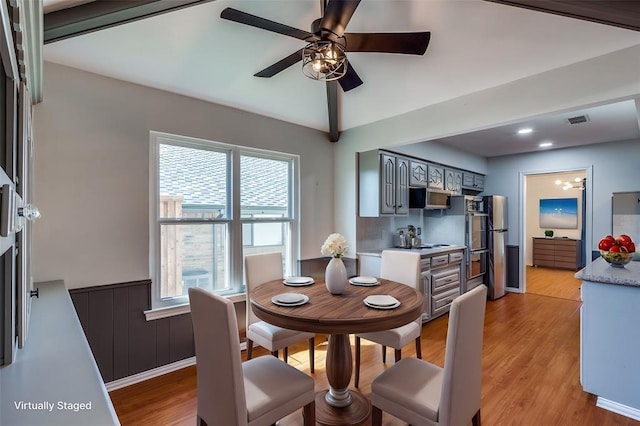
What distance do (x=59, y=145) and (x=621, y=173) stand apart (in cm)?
688

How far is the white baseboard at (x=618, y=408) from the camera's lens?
2088 mm

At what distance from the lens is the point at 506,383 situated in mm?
2525

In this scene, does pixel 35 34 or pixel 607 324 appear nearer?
pixel 35 34

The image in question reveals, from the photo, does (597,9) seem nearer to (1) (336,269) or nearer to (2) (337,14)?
(2) (337,14)

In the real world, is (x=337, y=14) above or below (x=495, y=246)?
above

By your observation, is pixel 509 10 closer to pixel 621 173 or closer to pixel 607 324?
pixel 607 324

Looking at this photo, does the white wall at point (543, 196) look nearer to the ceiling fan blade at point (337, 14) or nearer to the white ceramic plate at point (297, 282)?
the white ceramic plate at point (297, 282)

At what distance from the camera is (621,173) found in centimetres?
455

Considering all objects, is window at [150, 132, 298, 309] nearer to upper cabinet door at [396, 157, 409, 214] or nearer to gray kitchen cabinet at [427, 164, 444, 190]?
upper cabinet door at [396, 157, 409, 214]

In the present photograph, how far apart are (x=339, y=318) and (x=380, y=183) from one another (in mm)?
2415

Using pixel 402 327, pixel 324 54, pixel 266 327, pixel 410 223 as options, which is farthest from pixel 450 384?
pixel 410 223

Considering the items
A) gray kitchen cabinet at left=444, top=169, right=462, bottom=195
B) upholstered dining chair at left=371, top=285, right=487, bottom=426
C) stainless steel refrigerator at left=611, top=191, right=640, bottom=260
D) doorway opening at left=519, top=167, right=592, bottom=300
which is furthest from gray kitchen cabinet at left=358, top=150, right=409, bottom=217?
doorway opening at left=519, top=167, right=592, bottom=300

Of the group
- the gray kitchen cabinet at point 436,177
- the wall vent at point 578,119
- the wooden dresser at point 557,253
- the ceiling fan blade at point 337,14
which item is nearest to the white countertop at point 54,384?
the ceiling fan blade at point 337,14

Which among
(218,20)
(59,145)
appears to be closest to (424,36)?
(218,20)
